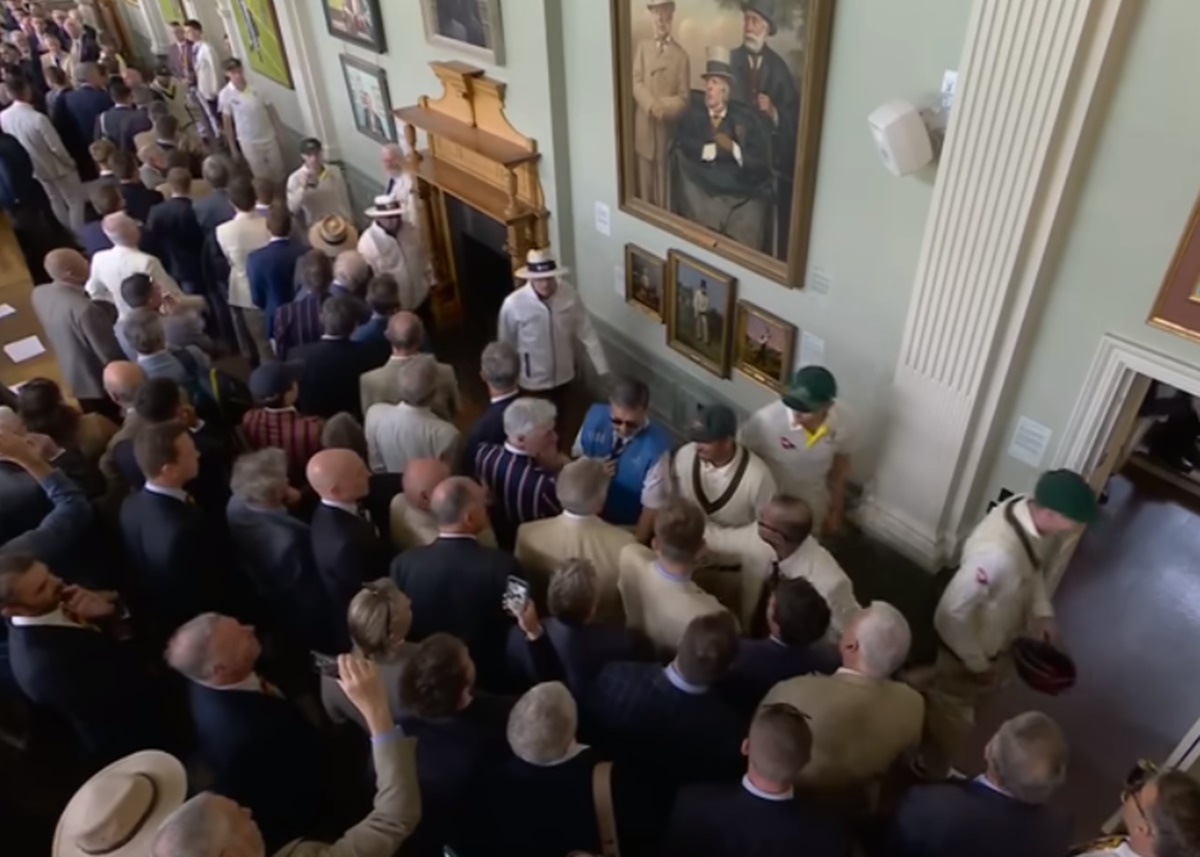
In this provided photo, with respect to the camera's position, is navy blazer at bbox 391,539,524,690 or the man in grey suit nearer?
navy blazer at bbox 391,539,524,690

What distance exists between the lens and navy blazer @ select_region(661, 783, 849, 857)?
224 centimetres

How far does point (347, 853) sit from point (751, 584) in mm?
1826

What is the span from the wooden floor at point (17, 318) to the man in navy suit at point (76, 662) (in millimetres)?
3648

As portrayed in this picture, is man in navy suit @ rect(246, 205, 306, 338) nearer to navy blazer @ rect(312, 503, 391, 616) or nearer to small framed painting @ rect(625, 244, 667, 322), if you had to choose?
small framed painting @ rect(625, 244, 667, 322)

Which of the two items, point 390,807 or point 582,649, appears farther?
point 582,649

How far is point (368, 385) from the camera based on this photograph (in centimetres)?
425

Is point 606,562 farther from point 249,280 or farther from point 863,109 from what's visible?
point 249,280

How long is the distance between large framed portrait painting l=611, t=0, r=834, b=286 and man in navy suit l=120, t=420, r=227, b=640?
294cm

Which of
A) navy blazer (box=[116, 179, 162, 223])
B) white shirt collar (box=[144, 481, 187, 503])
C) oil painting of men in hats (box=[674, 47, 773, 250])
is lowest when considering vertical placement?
navy blazer (box=[116, 179, 162, 223])

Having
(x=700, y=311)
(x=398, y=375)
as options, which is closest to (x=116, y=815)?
(x=398, y=375)

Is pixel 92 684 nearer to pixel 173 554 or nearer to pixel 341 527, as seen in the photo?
pixel 173 554

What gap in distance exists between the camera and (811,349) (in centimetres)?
466

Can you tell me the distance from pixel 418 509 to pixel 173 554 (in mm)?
919

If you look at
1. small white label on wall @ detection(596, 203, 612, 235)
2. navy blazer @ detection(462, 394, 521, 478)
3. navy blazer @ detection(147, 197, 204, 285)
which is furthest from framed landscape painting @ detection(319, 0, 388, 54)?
navy blazer @ detection(462, 394, 521, 478)
